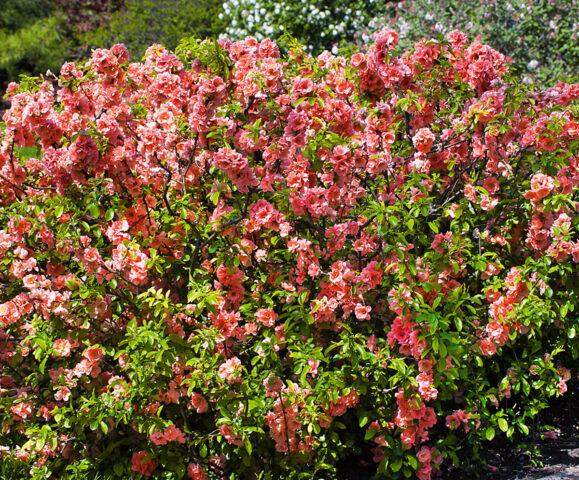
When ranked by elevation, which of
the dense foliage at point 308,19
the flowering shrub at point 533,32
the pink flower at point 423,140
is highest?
the pink flower at point 423,140

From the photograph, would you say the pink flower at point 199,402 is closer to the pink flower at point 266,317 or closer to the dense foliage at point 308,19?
the pink flower at point 266,317

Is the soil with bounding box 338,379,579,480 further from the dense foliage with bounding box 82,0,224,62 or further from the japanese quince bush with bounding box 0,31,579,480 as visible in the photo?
the dense foliage with bounding box 82,0,224,62

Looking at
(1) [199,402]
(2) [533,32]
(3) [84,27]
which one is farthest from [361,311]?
(3) [84,27]

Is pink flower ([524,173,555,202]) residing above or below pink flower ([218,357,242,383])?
above

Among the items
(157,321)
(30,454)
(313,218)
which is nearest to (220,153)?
(313,218)

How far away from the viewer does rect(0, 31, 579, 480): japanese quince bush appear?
309cm

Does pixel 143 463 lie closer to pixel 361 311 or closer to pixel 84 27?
pixel 361 311

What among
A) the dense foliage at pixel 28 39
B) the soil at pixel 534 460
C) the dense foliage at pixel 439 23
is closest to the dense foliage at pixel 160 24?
the dense foliage at pixel 439 23

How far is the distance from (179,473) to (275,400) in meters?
0.45

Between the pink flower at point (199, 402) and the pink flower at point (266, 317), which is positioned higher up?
the pink flower at point (266, 317)

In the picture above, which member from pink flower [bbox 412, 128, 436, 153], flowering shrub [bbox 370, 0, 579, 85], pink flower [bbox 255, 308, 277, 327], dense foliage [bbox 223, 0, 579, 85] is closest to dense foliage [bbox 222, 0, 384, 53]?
dense foliage [bbox 223, 0, 579, 85]

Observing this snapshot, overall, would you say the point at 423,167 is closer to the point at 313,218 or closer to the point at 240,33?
the point at 313,218

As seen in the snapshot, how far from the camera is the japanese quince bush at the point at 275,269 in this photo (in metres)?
3.09

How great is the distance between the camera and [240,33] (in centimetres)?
1040
